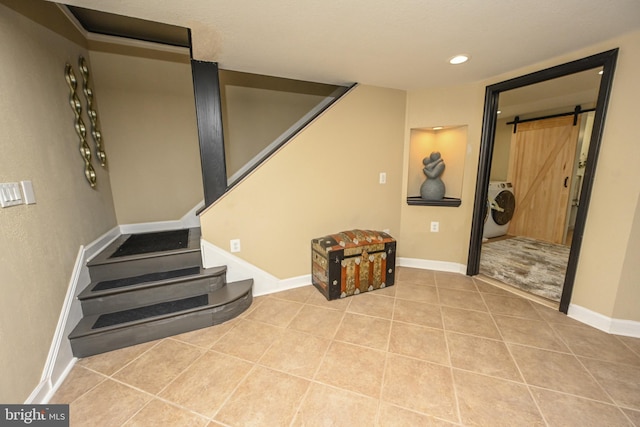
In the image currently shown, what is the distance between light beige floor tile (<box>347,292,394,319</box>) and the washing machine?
263cm

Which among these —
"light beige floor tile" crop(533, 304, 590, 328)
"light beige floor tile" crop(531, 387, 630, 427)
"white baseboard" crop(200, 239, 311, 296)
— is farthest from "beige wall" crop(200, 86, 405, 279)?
"light beige floor tile" crop(531, 387, 630, 427)

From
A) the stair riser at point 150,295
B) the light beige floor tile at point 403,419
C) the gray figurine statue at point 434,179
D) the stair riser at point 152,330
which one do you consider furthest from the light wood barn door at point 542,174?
the stair riser at point 150,295

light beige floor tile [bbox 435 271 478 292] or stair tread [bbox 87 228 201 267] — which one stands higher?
stair tread [bbox 87 228 201 267]

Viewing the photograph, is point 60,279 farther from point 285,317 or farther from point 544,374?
point 544,374

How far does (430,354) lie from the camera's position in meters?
1.63

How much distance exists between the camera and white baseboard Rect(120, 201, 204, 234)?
2.79 metres

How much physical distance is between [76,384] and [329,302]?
5.70 feet

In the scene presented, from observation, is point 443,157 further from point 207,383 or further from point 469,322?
point 207,383

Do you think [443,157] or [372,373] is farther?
[443,157]

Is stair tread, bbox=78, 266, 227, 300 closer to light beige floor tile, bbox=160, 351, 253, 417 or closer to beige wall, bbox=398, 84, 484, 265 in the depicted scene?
light beige floor tile, bbox=160, 351, 253, 417

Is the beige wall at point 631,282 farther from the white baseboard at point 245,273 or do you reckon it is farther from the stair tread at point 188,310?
the stair tread at point 188,310

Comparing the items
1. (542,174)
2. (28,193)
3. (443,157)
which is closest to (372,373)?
(28,193)

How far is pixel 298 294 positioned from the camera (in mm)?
2459

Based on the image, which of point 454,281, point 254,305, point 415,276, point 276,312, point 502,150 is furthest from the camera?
point 502,150
